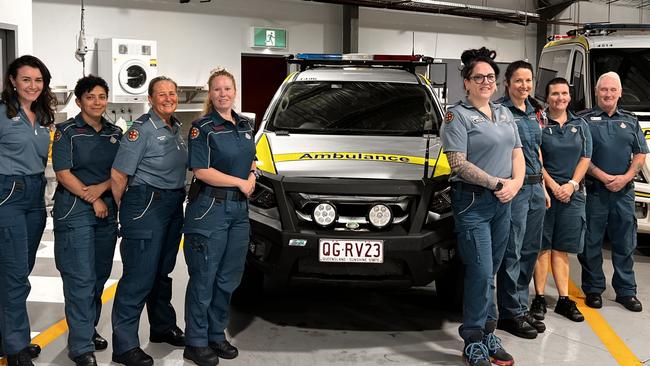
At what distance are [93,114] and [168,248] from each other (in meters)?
0.84

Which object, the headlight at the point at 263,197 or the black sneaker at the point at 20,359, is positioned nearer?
the black sneaker at the point at 20,359

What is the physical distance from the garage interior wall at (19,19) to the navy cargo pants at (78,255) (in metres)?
4.12

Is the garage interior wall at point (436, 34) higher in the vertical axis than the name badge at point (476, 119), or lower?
higher

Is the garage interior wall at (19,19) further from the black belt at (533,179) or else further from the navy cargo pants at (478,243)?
the black belt at (533,179)

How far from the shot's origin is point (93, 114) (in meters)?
3.76

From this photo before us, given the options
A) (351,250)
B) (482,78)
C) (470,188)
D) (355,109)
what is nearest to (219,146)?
(351,250)

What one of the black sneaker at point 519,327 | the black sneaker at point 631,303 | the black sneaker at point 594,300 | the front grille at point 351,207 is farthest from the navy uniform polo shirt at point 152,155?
the black sneaker at point 631,303

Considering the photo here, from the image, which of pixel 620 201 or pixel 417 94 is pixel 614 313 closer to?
pixel 620 201

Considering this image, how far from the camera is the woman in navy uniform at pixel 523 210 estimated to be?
14.0 ft

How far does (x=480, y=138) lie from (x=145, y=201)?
5.92 ft

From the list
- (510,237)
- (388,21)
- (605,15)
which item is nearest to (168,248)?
(510,237)

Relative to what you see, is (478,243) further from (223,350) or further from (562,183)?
(223,350)

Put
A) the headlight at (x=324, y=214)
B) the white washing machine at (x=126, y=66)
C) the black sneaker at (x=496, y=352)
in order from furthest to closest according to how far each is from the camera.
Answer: the white washing machine at (x=126, y=66), the headlight at (x=324, y=214), the black sneaker at (x=496, y=352)

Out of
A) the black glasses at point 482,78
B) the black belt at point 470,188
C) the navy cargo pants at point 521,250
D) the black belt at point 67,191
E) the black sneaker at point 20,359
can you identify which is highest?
the black glasses at point 482,78
